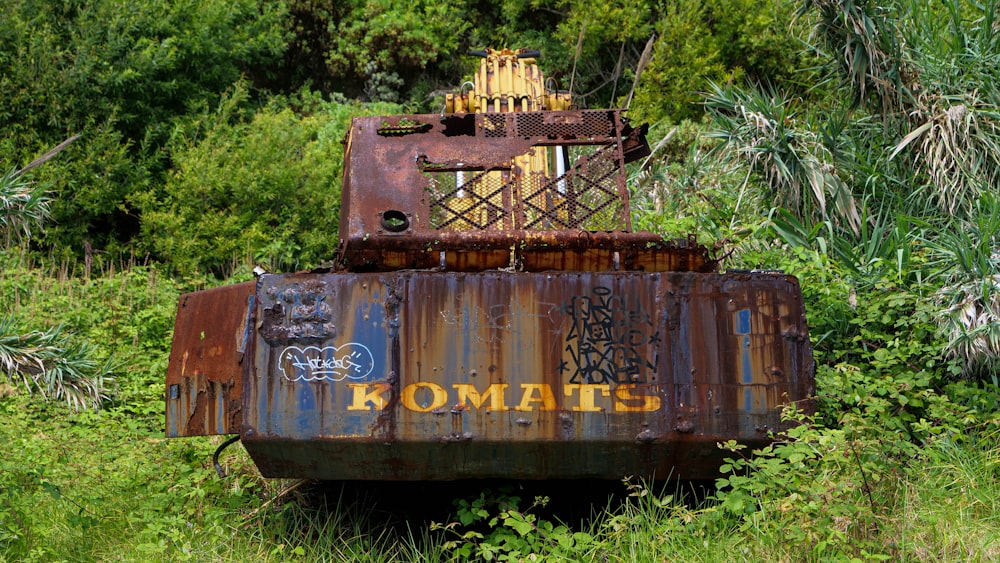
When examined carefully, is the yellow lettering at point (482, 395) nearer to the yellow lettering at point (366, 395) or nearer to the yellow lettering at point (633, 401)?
the yellow lettering at point (366, 395)

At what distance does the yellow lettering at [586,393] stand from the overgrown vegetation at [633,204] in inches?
16.5

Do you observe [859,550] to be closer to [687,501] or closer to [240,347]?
[687,501]

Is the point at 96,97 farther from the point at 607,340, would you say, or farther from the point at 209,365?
the point at 607,340

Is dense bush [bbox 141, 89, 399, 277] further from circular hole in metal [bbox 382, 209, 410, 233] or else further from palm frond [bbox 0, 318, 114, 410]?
circular hole in metal [bbox 382, 209, 410, 233]

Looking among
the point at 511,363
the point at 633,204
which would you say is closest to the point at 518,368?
the point at 511,363

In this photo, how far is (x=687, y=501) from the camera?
5.66 m

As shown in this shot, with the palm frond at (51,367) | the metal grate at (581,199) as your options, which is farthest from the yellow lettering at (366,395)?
the palm frond at (51,367)

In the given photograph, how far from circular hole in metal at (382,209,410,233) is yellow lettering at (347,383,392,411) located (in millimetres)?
1108

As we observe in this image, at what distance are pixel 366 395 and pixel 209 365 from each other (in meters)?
1.06

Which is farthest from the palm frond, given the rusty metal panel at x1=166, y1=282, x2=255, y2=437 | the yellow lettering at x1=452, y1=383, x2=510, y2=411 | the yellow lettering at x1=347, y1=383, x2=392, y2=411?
the yellow lettering at x1=452, y1=383, x2=510, y2=411

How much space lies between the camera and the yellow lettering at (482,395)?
4586 mm

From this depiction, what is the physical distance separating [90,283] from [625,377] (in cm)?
763

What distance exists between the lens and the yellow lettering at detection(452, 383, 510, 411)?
181 inches

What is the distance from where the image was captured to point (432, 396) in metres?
4.60
